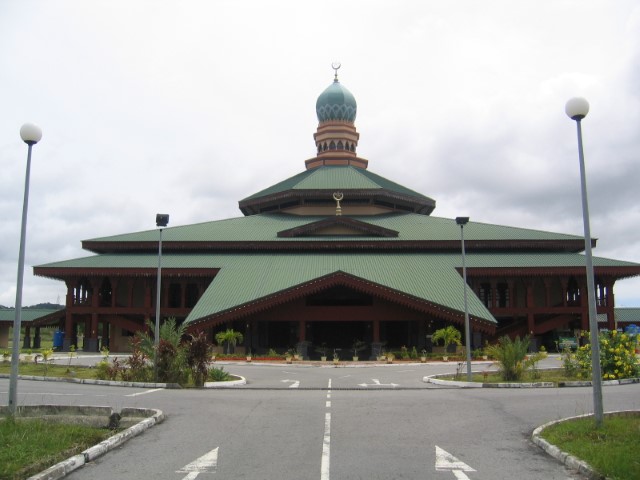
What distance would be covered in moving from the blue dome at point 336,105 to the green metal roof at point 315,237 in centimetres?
1320

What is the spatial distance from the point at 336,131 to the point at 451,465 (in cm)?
5336

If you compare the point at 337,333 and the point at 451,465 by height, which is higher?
the point at 337,333

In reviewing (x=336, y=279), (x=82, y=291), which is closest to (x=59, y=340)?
(x=82, y=291)

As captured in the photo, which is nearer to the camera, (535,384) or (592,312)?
(592,312)

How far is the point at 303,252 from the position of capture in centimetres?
4472

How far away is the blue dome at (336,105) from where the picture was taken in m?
61.2

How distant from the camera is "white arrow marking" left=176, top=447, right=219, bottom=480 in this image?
28.2ft

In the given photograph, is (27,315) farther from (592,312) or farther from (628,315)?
(628,315)

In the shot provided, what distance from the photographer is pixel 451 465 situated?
9039 millimetres

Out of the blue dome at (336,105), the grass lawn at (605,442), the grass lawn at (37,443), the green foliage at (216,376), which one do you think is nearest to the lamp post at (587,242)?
the grass lawn at (605,442)

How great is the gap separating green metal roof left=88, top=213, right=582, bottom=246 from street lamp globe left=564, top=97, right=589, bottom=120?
3298 centimetres

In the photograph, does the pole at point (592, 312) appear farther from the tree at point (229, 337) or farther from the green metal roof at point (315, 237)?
the green metal roof at point (315, 237)

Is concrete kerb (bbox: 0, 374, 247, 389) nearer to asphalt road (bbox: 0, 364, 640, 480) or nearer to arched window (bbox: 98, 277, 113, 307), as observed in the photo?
asphalt road (bbox: 0, 364, 640, 480)

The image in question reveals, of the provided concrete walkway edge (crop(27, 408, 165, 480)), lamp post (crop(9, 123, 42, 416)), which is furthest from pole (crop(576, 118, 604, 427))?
lamp post (crop(9, 123, 42, 416))
